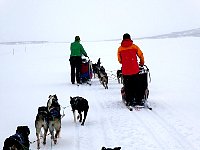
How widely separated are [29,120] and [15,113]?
3.37 ft

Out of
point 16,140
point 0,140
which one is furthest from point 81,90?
point 16,140

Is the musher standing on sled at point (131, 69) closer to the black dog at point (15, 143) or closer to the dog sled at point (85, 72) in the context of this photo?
the black dog at point (15, 143)

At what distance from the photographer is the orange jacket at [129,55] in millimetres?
8633

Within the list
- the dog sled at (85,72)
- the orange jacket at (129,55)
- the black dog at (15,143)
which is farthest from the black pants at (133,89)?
the dog sled at (85,72)

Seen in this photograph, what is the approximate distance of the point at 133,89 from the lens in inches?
344

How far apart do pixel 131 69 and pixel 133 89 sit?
506mm

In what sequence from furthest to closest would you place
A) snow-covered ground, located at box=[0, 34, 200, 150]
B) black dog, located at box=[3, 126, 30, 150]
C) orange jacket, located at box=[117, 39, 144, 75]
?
orange jacket, located at box=[117, 39, 144, 75], snow-covered ground, located at box=[0, 34, 200, 150], black dog, located at box=[3, 126, 30, 150]

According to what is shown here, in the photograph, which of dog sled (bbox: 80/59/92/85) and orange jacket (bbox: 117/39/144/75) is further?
dog sled (bbox: 80/59/92/85)

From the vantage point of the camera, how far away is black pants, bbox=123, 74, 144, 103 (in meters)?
8.70

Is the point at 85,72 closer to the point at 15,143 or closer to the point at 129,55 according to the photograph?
the point at 129,55

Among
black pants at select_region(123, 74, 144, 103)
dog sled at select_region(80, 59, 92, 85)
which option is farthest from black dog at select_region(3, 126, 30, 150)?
dog sled at select_region(80, 59, 92, 85)

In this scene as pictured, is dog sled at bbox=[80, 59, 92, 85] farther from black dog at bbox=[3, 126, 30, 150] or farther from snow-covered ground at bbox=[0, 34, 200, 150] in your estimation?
black dog at bbox=[3, 126, 30, 150]

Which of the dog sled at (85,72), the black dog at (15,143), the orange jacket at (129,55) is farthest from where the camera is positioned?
the dog sled at (85,72)

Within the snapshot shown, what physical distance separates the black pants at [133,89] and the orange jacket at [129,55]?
0.46ft
